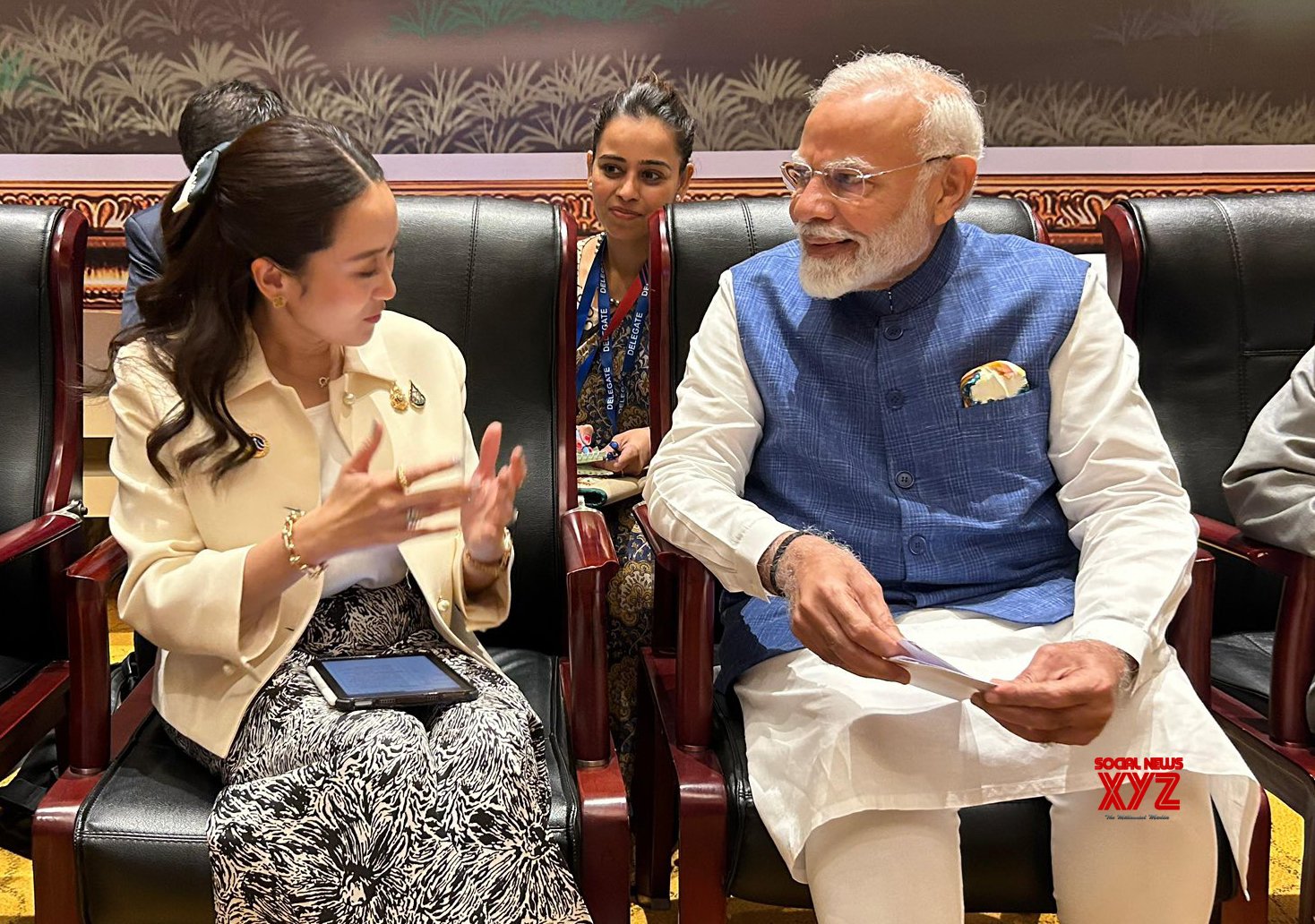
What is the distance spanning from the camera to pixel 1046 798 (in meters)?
1.60

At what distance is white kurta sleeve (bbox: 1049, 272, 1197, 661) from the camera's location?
1.62 metres

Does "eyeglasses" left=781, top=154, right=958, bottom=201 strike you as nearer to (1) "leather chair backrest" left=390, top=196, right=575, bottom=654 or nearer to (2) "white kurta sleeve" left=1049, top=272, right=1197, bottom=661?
(2) "white kurta sleeve" left=1049, top=272, right=1197, bottom=661

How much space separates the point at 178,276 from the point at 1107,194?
2557mm

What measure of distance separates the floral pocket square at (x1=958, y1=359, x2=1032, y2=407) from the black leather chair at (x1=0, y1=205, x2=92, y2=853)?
4.60 ft

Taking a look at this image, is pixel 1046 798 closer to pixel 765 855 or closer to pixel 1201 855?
pixel 1201 855

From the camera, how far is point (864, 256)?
1896 mm

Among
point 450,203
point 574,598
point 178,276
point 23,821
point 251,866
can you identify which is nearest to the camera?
point 251,866

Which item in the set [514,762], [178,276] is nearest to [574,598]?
[514,762]

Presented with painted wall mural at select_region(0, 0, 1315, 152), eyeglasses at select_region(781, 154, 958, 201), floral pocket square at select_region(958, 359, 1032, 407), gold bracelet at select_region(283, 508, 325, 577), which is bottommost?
gold bracelet at select_region(283, 508, 325, 577)

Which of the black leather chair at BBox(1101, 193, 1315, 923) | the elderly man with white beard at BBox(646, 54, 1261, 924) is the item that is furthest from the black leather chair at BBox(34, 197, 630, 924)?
the black leather chair at BBox(1101, 193, 1315, 923)

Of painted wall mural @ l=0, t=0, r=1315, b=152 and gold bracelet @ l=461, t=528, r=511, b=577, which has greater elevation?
painted wall mural @ l=0, t=0, r=1315, b=152

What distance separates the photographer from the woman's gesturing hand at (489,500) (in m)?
1.67

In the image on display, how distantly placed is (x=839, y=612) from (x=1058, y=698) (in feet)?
0.87

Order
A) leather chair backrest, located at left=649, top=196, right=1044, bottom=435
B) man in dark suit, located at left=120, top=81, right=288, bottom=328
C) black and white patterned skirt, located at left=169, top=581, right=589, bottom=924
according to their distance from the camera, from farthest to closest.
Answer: man in dark suit, located at left=120, top=81, right=288, bottom=328 → leather chair backrest, located at left=649, top=196, right=1044, bottom=435 → black and white patterned skirt, located at left=169, top=581, right=589, bottom=924
